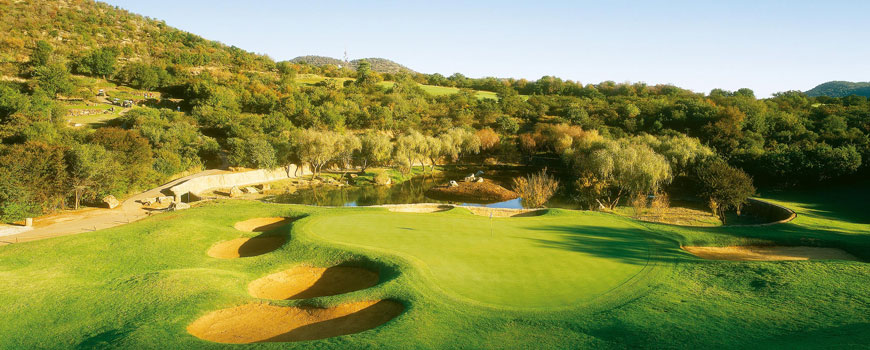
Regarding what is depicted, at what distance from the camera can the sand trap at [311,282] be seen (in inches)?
562

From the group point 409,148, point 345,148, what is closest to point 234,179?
point 345,148

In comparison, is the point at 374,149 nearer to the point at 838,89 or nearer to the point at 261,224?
the point at 261,224

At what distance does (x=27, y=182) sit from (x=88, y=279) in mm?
18685

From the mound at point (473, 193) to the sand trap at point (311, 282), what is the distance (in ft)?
92.9

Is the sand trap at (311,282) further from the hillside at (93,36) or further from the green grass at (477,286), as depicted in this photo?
the hillside at (93,36)

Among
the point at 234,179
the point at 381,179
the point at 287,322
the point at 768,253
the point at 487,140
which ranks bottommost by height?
the point at 287,322

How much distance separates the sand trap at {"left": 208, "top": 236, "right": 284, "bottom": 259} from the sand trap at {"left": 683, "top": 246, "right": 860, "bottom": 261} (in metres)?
20.3

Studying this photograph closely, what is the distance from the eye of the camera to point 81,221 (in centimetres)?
2516

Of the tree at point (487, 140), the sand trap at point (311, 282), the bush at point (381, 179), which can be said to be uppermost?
the tree at point (487, 140)

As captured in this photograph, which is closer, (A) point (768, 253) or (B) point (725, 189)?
(A) point (768, 253)

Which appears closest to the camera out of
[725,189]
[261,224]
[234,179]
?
[261,224]

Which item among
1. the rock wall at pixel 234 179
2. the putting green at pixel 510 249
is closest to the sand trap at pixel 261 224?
the putting green at pixel 510 249

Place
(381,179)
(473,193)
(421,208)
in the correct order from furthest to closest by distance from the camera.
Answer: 1. (381,179)
2. (473,193)
3. (421,208)

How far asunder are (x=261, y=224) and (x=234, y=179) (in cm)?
2360
